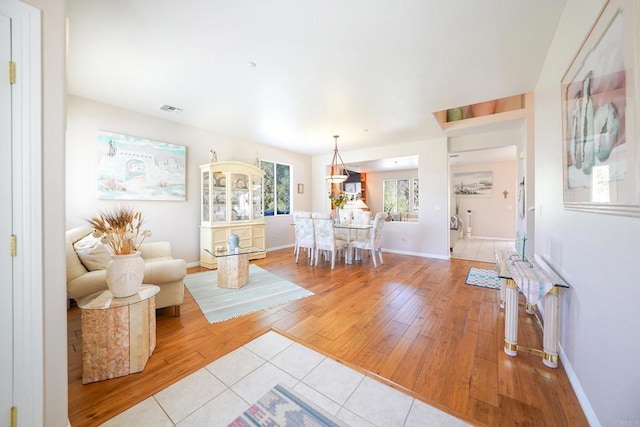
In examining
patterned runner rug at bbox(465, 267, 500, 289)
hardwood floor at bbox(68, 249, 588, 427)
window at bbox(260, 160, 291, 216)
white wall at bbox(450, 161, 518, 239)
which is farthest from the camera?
white wall at bbox(450, 161, 518, 239)

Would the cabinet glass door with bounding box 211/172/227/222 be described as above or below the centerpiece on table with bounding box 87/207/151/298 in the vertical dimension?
above

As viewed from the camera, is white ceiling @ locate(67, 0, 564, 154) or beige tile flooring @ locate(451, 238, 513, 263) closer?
white ceiling @ locate(67, 0, 564, 154)

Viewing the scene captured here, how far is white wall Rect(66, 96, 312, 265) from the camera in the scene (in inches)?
125

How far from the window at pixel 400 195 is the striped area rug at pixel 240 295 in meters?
6.66

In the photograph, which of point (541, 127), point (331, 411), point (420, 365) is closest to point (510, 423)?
point (420, 365)

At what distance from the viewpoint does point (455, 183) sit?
8422mm

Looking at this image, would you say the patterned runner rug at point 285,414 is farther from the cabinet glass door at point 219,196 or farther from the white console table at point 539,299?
the cabinet glass door at point 219,196

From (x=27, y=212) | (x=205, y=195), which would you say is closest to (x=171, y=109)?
(x=205, y=195)

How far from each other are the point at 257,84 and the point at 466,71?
2.46 m

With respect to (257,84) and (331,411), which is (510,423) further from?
(257,84)

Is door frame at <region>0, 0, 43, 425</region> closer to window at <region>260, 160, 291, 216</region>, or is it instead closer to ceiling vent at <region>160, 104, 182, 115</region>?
ceiling vent at <region>160, 104, 182, 115</region>

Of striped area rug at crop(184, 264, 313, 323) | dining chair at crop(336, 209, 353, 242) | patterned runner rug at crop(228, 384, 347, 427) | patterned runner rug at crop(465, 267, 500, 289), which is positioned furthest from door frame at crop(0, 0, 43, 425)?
patterned runner rug at crop(465, 267, 500, 289)

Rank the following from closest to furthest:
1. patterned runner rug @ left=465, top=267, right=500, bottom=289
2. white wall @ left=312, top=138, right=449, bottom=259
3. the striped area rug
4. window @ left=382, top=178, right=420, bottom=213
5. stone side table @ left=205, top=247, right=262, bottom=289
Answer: the striped area rug → stone side table @ left=205, top=247, right=262, bottom=289 → patterned runner rug @ left=465, top=267, right=500, bottom=289 → white wall @ left=312, top=138, right=449, bottom=259 → window @ left=382, top=178, right=420, bottom=213

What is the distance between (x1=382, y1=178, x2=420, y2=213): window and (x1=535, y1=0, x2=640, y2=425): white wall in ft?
21.6
